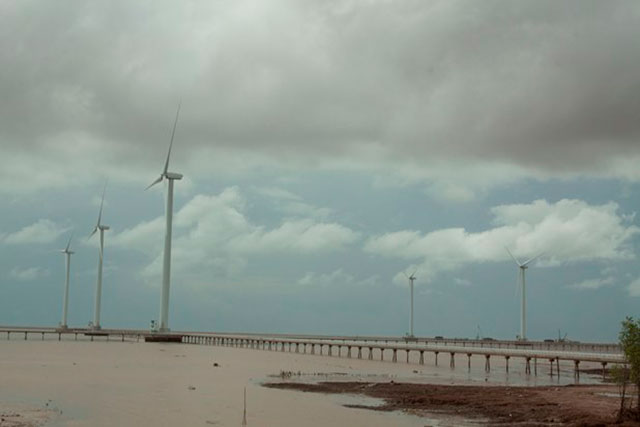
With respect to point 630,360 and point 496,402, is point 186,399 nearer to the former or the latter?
point 496,402

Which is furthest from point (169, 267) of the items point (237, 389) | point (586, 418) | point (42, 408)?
point (586, 418)

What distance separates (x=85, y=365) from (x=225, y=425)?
4526 cm

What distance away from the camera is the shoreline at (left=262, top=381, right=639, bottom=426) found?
33.2 metres

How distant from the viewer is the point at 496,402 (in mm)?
39500

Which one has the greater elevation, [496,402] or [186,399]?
[496,402]

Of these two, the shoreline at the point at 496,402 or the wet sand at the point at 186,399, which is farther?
the wet sand at the point at 186,399

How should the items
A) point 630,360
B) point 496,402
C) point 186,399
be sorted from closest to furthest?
point 630,360 < point 496,402 < point 186,399

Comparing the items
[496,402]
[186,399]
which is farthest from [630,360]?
[186,399]

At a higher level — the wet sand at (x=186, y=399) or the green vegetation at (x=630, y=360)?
the green vegetation at (x=630, y=360)

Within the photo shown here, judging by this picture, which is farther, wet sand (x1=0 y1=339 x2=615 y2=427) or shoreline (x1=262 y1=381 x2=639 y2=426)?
wet sand (x1=0 y1=339 x2=615 y2=427)

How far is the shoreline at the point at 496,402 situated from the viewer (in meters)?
33.2

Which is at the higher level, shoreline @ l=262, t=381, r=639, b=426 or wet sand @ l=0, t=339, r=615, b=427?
shoreline @ l=262, t=381, r=639, b=426

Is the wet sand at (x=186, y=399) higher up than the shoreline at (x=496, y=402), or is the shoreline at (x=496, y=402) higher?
the shoreline at (x=496, y=402)

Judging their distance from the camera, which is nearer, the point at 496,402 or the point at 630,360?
the point at 630,360
